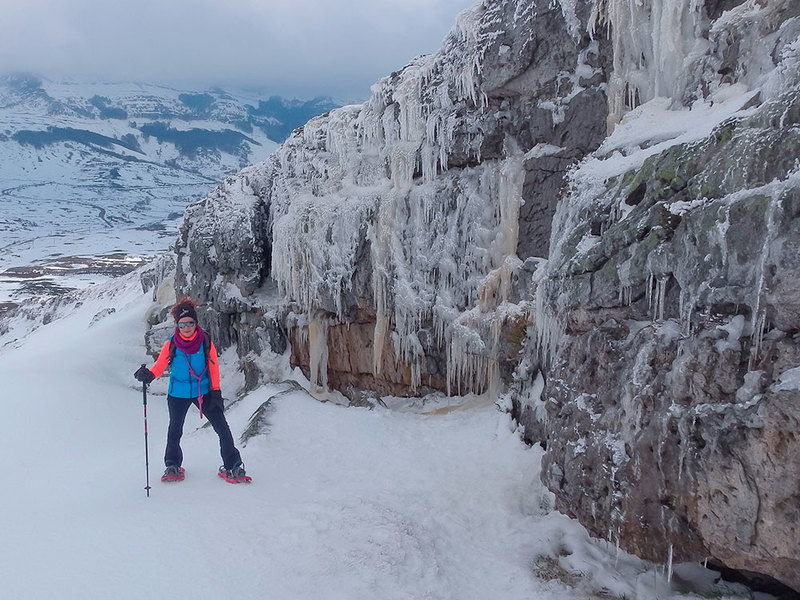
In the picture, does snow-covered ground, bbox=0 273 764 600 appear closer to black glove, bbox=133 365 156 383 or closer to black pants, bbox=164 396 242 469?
black pants, bbox=164 396 242 469

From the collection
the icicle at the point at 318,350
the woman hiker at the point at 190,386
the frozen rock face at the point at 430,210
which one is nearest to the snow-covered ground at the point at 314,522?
the woman hiker at the point at 190,386

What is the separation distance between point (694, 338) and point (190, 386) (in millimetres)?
5535

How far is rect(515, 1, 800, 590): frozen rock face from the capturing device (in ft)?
15.8

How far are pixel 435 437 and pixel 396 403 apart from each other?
15.8 ft

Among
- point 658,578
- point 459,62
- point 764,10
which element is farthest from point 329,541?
point 459,62

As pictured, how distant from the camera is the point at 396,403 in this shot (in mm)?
15445

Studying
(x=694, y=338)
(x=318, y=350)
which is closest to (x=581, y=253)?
(x=694, y=338)

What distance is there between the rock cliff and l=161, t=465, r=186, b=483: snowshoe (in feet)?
14.4

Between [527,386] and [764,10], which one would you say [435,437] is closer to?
[527,386]

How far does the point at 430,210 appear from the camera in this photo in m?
14.0

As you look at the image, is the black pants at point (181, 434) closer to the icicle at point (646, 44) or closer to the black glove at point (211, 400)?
the black glove at point (211, 400)

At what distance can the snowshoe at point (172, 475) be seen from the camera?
272 inches

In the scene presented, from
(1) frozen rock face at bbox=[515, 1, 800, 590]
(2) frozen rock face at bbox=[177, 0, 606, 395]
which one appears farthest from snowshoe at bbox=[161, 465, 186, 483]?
(2) frozen rock face at bbox=[177, 0, 606, 395]

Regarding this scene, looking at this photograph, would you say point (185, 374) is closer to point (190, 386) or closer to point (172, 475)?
point (190, 386)
